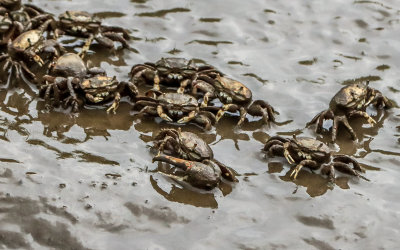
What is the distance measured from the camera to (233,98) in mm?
9859

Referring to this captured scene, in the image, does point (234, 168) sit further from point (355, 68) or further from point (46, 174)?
point (355, 68)

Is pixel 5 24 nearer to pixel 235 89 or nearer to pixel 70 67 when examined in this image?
pixel 70 67

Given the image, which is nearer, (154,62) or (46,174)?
(46,174)

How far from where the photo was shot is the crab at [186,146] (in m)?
8.55

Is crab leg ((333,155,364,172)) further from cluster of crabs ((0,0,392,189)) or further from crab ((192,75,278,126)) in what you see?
crab ((192,75,278,126))

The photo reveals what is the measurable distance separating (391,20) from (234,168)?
590 centimetres

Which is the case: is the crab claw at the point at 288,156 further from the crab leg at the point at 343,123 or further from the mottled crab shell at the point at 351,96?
the mottled crab shell at the point at 351,96

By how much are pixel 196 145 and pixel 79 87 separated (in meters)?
2.36

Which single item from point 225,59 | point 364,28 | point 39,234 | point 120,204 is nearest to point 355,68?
point 364,28

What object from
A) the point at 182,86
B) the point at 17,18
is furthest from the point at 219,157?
the point at 17,18

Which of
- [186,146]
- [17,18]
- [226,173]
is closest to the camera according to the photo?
[226,173]

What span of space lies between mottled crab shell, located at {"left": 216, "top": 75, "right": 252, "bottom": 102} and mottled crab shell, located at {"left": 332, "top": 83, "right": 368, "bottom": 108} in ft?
4.70

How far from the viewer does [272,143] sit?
29.7ft

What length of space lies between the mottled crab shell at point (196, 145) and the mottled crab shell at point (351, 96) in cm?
249
